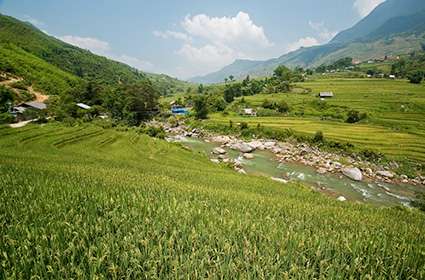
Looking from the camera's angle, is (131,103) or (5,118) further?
(131,103)

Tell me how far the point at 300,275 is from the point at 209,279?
1.66 meters

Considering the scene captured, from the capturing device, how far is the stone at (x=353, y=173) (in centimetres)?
4555

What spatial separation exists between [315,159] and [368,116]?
48.4 meters

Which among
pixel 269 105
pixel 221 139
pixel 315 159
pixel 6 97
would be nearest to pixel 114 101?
pixel 6 97

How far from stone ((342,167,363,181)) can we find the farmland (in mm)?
13140

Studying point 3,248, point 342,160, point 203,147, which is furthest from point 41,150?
point 342,160

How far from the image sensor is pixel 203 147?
66125 millimetres

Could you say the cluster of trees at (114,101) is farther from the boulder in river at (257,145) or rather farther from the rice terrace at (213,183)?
the boulder in river at (257,145)

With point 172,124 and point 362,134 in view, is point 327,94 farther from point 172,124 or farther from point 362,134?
point 172,124

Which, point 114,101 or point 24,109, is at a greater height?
point 24,109

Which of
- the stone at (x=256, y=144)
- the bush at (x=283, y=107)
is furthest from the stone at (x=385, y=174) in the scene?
the bush at (x=283, y=107)

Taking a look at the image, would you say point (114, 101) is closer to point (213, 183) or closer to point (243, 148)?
point (243, 148)

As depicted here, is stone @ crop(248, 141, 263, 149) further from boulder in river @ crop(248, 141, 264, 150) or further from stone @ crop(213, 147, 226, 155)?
stone @ crop(213, 147, 226, 155)

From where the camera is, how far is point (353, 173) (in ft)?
153
